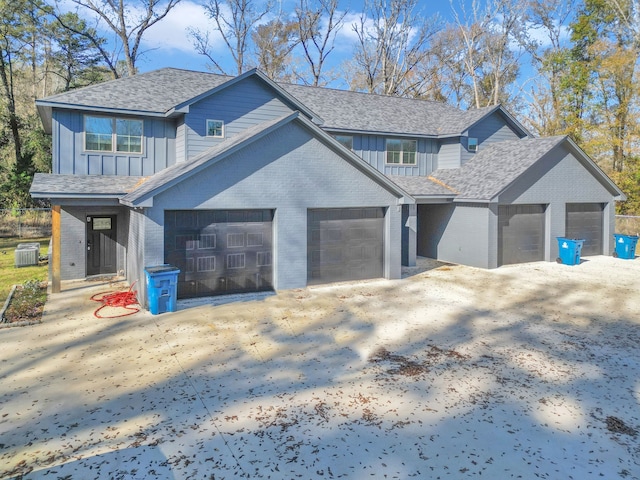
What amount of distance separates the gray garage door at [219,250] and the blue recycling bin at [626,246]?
639 inches

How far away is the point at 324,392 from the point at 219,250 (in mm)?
6310

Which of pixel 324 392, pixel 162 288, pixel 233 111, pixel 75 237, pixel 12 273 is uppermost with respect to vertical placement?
pixel 233 111

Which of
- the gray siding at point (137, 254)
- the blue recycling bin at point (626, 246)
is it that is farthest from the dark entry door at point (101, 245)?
the blue recycling bin at point (626, 246)

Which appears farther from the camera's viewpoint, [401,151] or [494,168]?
[401,151]

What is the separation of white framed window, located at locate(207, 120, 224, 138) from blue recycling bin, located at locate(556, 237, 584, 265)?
46.7 feet

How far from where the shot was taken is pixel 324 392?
20.7ft

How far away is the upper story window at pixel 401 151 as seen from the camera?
19.6 meters

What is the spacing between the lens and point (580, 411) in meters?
5.75

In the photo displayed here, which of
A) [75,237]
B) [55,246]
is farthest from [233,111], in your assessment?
[55,246]

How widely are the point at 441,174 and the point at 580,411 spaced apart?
50.7 ft

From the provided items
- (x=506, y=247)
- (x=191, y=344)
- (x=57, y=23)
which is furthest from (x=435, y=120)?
(x=57, y=23)

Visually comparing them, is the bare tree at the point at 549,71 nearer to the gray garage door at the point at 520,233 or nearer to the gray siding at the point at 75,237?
Result: the gray garage door at the point at 520,233

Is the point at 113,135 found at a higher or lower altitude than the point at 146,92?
lower

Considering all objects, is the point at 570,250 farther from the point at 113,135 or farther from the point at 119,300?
the point at 113,135
